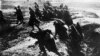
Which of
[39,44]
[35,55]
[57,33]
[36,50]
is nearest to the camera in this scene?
[35,55]

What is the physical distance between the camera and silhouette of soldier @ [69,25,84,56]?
85.0 feet

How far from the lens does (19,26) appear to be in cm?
3450

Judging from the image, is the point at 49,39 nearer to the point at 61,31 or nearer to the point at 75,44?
the point at 75,44

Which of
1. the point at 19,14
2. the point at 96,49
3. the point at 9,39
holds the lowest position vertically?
the point at 96,49

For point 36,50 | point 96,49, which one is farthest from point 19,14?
point 96,49

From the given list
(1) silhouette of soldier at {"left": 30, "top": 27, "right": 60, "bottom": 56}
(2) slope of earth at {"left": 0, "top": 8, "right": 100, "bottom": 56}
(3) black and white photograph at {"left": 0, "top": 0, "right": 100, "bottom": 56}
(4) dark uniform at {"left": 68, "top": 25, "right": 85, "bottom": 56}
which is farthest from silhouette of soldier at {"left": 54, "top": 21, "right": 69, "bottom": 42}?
(1) silhouette of soldier at {"left": 30, "top": 27, "right": 60, "bottom": 56}

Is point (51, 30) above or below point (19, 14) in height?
below

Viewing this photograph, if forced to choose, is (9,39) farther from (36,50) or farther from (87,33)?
(87,33)

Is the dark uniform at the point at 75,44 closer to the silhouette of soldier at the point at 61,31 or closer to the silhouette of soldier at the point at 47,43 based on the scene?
the silhouette of soldier at the point at 61,31

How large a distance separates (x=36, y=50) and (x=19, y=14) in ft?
46.5

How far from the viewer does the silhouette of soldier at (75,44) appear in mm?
25914

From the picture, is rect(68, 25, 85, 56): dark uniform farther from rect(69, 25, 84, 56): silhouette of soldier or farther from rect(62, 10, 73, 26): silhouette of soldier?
rect(62, 10, 73, 26): silhouette of soldier

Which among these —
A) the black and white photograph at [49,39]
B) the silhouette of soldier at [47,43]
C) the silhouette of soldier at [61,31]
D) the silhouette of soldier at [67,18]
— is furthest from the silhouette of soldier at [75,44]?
the silhouette of soldier at [67,18]

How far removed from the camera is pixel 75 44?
88.7 feet
